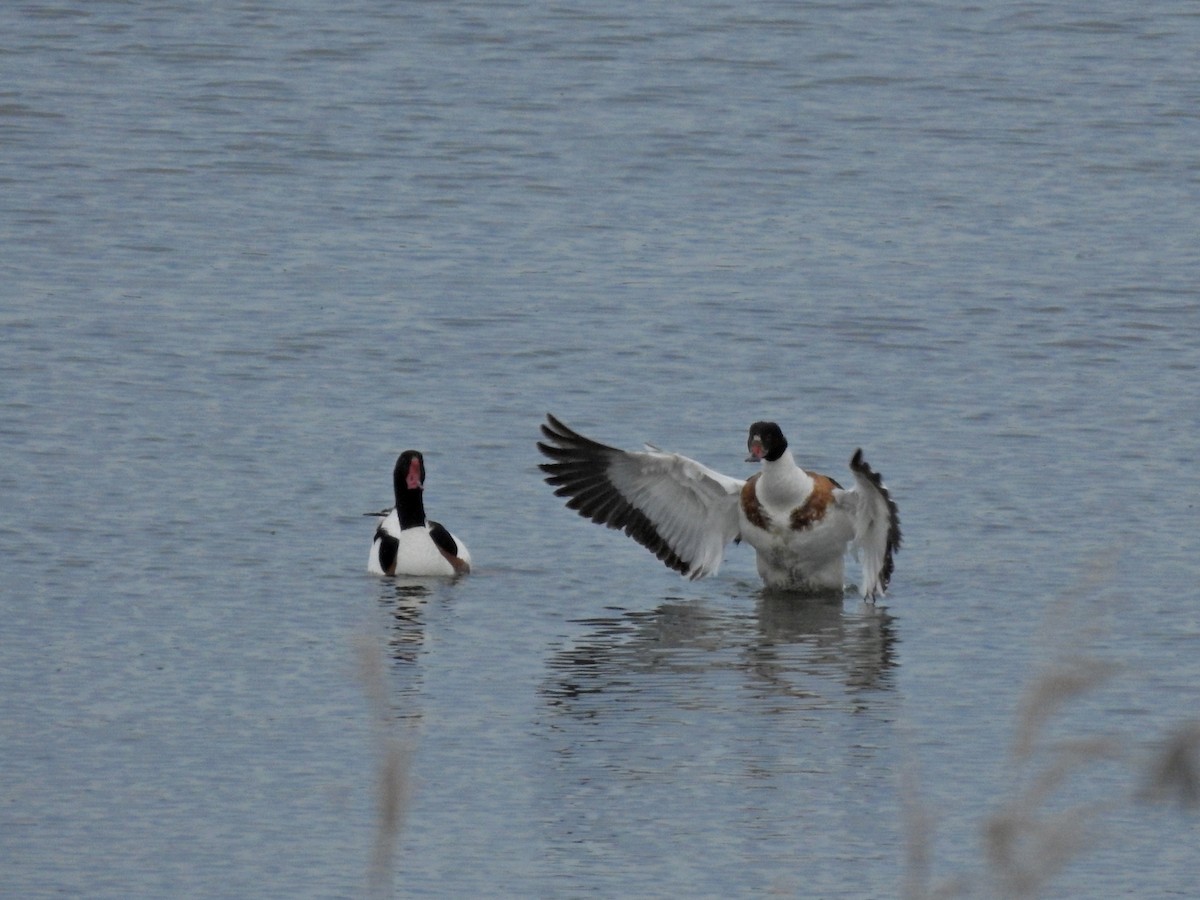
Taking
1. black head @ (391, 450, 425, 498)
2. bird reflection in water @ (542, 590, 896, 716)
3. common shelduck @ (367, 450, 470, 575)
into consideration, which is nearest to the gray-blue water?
bird reflection in water @ (542, 590, 896, 716)

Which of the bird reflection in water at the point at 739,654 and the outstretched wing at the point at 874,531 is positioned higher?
the outstretched wing at the point at 874,531

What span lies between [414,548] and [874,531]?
202 centimetres

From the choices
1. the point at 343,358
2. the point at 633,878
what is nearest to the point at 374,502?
the point at 343,358

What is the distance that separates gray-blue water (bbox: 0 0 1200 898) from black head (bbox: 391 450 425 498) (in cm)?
44

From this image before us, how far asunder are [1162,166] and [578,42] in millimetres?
7246

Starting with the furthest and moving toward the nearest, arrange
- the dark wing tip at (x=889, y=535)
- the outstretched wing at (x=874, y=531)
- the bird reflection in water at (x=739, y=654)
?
1. the outstretched wing at (x=874, y=531)
2. the dark wing tip at (x=889, y=535)
3. the bird reflection in water at (x=739, y=654)

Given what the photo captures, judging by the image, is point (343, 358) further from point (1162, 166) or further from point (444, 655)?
point (1162, 166)

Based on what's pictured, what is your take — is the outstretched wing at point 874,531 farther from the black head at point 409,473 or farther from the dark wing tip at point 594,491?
the black head at point 409,473

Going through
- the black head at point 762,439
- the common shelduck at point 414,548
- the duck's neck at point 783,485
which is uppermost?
the black head at point 762,439

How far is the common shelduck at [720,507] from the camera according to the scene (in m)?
10.5

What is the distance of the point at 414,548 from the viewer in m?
10.3

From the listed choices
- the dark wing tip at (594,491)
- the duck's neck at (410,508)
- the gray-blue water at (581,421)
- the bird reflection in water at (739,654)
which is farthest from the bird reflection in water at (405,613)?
the dark wing tip at (594,491)

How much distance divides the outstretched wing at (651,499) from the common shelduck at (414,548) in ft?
1.95

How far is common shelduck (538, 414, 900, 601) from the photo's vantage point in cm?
1047
